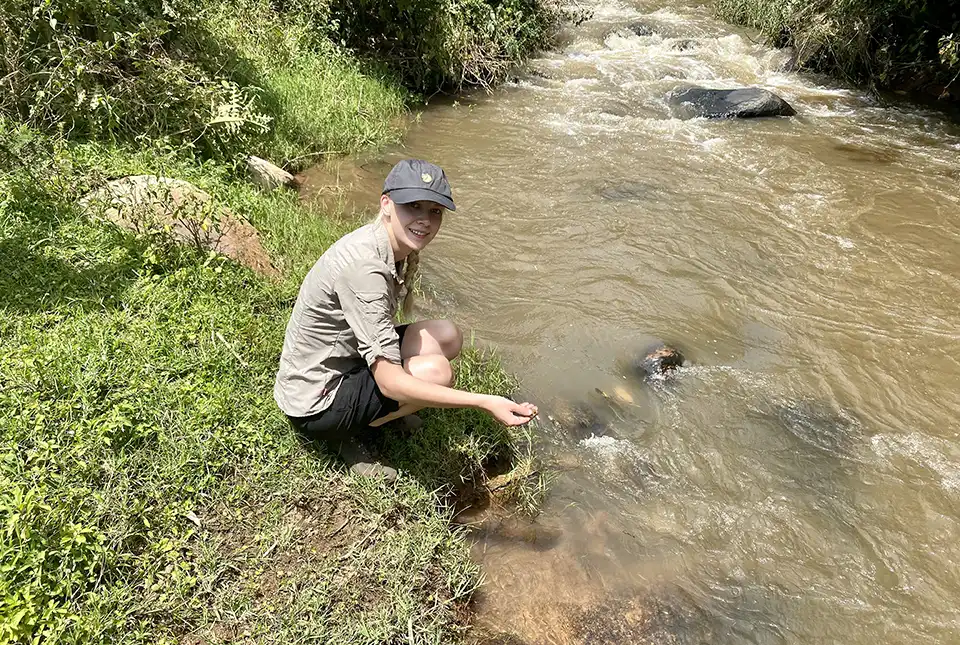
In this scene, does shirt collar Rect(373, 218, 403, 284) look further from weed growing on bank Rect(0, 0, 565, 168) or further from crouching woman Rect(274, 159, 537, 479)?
weed growing on bank Rect(0, 0, 565, 168)

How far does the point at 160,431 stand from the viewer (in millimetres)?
2758

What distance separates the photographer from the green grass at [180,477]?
88.8 inches

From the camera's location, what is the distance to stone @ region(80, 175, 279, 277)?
156 inches

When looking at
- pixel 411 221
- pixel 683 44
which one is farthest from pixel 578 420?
pixel 683 44

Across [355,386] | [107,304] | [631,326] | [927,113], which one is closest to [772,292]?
[631,326]

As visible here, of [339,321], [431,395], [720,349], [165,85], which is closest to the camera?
[431,395]

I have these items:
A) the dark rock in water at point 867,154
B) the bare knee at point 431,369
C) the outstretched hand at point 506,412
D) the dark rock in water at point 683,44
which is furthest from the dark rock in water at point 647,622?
the dark rock in water at point 683,44

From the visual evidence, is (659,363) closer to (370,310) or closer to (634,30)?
(370,310)

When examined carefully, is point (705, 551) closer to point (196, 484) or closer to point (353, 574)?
point (353, 574)

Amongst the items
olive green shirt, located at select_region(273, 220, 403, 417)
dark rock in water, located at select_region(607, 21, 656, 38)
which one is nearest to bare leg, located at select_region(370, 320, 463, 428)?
olive green shirt, located at select_region(273, 220, 403, 417)

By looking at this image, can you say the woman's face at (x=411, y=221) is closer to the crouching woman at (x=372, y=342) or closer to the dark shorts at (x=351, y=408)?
the crouching woman at (x=372, y=342)

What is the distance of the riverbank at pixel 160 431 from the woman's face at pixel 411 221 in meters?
1.14

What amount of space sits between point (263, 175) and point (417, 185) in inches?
150

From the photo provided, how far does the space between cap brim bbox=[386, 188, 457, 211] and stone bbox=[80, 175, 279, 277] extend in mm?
2080
